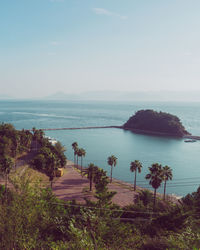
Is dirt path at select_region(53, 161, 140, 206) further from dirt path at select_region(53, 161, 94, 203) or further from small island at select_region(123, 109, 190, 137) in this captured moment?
small island at select_region(123, 109, 190, 137)

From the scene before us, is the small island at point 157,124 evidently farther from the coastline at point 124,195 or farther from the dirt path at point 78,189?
the dirt path at point 78,189

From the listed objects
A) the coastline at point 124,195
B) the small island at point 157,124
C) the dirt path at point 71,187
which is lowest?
the coastline at point 124,195

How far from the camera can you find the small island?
15112 cm

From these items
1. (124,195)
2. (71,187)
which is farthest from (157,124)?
(71,187)

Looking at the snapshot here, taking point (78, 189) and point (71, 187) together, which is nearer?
point (78, 189)

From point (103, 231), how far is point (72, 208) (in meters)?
19.9

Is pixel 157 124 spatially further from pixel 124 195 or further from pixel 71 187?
pixel 71 187

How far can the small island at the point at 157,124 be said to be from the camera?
151125 mm

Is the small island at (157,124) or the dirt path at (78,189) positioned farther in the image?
the small island at (157,124)

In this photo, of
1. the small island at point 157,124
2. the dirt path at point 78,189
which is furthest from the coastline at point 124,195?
the small island at point 157,124

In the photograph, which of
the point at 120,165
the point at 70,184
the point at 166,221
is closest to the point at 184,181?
the point at 120,165

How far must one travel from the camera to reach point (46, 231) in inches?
719

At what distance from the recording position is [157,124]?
16000cm

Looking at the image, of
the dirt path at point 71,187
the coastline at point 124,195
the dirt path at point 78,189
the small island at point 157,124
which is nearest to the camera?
the coastline at point 124,195
